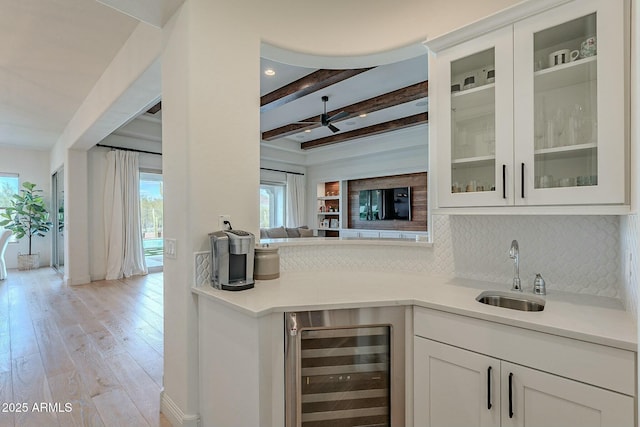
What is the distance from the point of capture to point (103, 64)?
3408 mm

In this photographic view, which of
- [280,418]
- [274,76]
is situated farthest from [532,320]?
[274,76]

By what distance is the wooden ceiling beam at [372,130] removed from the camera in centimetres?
561

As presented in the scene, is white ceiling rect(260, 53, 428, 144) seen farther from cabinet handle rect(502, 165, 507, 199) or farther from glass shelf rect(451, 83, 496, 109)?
cabinet handle rect(502, 165, 507, 199)

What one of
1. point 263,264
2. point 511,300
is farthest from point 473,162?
point 263,264

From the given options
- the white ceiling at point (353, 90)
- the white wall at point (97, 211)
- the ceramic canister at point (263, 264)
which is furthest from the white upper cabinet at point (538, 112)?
the white wall at point (97, 211)

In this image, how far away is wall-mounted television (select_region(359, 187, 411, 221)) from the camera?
23.2 feet

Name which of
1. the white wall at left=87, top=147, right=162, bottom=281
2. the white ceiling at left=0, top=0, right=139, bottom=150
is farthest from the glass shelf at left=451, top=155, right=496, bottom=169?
the white wall at left=87, top=147, right=162, bottom=281

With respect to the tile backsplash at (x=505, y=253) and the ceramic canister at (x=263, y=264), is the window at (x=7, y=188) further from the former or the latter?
the tile backsplash at (x=505, y=253)

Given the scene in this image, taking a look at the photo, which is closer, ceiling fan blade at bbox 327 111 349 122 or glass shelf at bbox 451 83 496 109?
glass shelf at bbox 451 83 496 109

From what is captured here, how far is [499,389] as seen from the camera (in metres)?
1.28

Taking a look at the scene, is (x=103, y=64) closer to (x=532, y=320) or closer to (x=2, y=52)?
(x=2, y=52)

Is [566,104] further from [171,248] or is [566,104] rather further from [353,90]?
[353,90]

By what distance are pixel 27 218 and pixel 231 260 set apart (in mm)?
7839

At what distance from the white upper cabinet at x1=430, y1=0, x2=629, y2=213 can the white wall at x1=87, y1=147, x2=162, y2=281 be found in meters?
6.47
